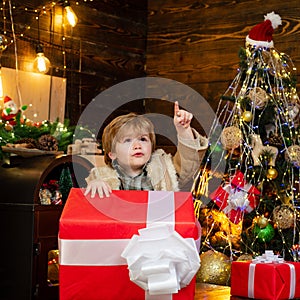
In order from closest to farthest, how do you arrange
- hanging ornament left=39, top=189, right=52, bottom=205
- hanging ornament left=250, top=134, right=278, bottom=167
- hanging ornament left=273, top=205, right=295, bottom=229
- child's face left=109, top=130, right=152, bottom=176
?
1. child's face left=109, top=130, right=152, bottom=176
2. hanging ornament left=39, top=189, right=52, bottom=205
3. hanging ornament left=273, top=205, right=295, bottom=229
4. hanging ornament left=250, top=134, right=278, bottom=167

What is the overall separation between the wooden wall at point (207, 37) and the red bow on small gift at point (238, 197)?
103 centimetres

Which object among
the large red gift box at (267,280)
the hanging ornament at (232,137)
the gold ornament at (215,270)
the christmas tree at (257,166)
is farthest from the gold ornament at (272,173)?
the large red gift box at (267,280)

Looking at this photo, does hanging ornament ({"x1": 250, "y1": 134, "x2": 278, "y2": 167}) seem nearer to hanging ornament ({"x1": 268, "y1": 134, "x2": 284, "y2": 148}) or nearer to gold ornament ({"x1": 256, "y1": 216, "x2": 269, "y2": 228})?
hanging ornament ({"x1": 268, "y1": 134, "x2": 284, "y2": 148})

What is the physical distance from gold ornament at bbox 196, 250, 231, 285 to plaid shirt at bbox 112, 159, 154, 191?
4.66 feet

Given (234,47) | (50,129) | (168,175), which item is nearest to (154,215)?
(168,175)

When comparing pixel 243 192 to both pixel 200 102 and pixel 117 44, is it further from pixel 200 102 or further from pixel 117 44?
pixel 117 44

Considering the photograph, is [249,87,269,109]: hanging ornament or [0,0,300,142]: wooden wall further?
[0,0,300,142]: wooden wall

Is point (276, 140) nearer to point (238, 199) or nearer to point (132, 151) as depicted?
point (238, 199)

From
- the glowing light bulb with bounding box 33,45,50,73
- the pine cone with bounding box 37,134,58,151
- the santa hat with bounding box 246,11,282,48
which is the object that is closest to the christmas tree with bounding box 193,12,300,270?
the santa hat with bounding box 246,11,282,48

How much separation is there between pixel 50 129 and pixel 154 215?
5.88 ft

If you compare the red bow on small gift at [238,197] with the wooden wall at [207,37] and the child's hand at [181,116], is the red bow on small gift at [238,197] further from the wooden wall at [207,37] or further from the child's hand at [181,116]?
the child's hand at [181,116]

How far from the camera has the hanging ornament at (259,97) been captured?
357cm

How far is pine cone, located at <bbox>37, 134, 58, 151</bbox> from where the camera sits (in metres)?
3.38

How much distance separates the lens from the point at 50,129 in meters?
3.51
